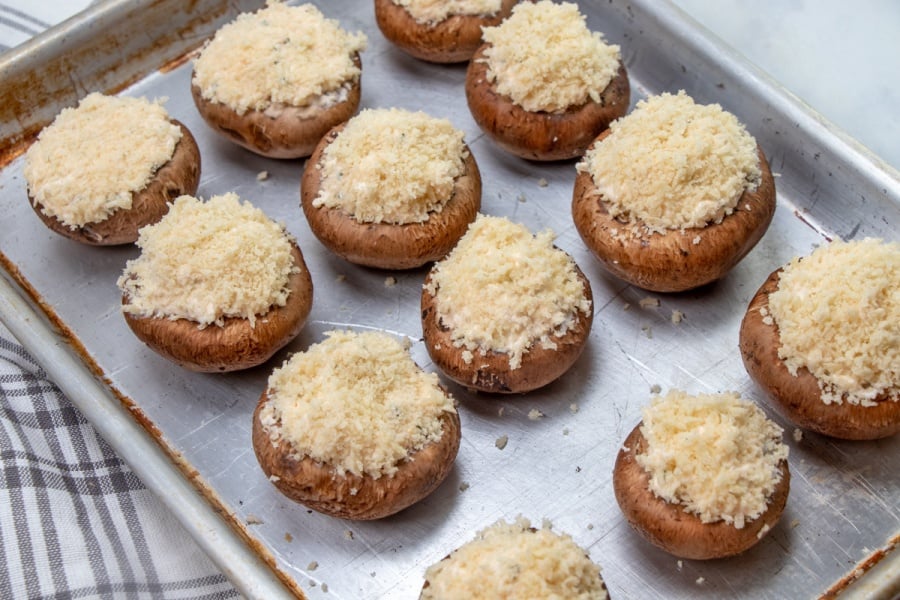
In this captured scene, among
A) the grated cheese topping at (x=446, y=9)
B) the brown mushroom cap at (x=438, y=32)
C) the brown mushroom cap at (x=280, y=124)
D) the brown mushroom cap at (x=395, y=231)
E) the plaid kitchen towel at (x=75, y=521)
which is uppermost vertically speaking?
the grated cheese topping at (x=446, y=9)

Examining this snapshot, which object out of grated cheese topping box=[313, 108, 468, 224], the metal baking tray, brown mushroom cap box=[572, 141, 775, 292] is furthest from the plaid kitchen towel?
brown mushroom cap box=[572, 141, 775, 292]

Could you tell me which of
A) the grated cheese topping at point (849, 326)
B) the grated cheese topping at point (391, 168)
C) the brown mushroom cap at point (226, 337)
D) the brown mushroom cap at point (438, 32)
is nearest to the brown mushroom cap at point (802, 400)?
the grated cheese topping at point (849, 326)

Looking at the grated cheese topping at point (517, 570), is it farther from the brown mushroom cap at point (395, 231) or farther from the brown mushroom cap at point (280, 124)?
the brown mushroom cap at point (280, 124)

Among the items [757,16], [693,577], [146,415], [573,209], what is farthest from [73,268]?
[757,16]

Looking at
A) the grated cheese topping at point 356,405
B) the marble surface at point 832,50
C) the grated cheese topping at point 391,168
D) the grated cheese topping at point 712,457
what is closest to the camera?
the grated cheese topping at point 712,457

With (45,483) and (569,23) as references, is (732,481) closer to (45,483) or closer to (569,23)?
(569,23)

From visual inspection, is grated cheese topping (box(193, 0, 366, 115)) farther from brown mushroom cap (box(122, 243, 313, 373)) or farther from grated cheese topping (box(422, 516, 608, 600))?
grated cheese topping (box(422, 516, 608, 600))
